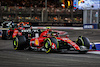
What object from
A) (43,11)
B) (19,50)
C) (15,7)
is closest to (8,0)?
(15,7)

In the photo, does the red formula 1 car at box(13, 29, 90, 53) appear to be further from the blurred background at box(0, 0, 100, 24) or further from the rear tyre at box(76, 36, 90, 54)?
the blurred background at box(0, 0, 100, 24)

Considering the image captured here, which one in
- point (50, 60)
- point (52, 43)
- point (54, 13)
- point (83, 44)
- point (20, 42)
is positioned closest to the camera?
point (50, 60)

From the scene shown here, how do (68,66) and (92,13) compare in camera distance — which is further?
(92,13)

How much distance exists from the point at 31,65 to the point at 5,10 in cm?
3367

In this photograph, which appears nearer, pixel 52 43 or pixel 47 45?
pixel 52 43

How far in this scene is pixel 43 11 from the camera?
1636 inches

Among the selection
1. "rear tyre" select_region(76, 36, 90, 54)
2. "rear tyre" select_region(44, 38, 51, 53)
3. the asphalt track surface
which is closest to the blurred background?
"rear tyre" select_region(76, 36, 90, 54)

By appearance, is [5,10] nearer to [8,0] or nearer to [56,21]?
[8,0]

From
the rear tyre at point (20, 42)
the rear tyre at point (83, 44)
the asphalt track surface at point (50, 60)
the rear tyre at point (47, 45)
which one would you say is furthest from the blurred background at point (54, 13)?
the asphalt track surface at point (50, 60)

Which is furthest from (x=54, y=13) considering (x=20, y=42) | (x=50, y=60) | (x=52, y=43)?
(x=50, y=60)

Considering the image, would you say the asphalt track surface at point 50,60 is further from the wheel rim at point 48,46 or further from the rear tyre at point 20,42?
the rear tyre at point 20,42

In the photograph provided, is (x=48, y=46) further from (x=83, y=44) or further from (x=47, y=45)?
(x=83, y=44)

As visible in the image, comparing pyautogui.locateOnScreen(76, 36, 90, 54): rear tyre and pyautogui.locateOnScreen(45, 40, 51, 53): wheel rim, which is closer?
pyautogui.locateOnScreen(45, 40, 51, 53): wheel rim

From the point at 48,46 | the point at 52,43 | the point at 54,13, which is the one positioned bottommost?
the point at 48,46
